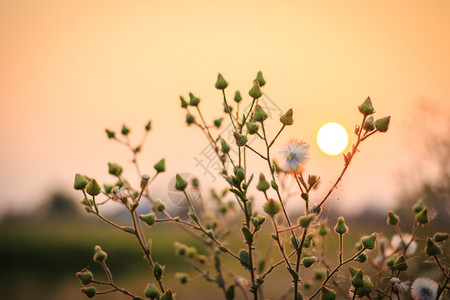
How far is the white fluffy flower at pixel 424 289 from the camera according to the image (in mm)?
1021

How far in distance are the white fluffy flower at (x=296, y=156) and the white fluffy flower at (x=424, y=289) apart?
43cm

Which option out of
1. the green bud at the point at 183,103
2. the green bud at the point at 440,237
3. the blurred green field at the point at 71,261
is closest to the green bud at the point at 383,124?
the green bud at the point at 440,237

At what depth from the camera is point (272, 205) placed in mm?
965

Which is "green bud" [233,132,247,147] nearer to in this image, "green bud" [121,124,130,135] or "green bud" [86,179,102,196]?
"green bud" [86,179,102,196]

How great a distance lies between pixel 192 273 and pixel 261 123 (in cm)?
644

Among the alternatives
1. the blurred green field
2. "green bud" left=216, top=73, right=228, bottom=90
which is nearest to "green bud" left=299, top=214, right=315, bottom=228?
"green bud" left=216, top=73, right=228, bottom=90

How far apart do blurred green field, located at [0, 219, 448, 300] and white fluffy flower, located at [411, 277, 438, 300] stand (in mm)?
4613

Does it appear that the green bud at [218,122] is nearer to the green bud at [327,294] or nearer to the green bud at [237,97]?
the green bud at [237,97]

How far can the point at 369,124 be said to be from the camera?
102 cm

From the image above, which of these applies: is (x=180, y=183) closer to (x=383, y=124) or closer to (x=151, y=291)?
(x=151, y=291)

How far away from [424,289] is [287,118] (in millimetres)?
555

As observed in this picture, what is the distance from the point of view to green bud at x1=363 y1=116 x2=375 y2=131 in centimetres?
102

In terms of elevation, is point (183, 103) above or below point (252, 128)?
above

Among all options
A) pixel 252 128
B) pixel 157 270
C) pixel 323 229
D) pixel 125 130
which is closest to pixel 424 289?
pixel 323 229
